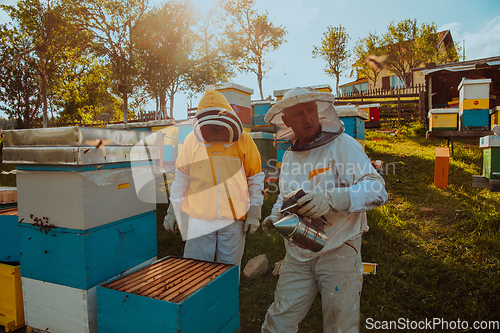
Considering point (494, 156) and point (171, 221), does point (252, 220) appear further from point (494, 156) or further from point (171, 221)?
point (494, 156)

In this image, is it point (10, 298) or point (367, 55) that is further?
point (367, 55)

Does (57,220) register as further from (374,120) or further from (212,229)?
(374,120)

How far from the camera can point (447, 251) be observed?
3.26 meters

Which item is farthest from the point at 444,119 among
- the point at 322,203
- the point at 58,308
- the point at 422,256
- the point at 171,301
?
the point at 58,308

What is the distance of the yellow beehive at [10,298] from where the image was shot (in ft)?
7.01

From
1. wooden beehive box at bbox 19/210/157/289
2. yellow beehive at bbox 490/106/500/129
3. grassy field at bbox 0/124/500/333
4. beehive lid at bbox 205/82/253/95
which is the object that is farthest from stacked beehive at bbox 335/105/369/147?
wooden beehive box at bbox 19/210/157/289

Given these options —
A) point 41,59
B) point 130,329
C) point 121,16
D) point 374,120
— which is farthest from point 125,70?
point 130,329

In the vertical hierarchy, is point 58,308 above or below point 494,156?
below

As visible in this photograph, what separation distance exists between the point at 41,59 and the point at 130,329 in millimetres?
19777

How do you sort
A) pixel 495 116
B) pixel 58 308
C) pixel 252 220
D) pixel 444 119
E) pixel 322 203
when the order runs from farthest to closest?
pixel 444 119 → pixel 495 116 → pixel 252 220 → pixel 58 308 → pixel 322 203

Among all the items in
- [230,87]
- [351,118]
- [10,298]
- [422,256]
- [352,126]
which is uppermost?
[230,87]

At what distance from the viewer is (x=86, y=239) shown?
1.60 m

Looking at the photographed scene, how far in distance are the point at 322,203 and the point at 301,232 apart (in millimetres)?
176

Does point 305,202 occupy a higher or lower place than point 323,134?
lower
